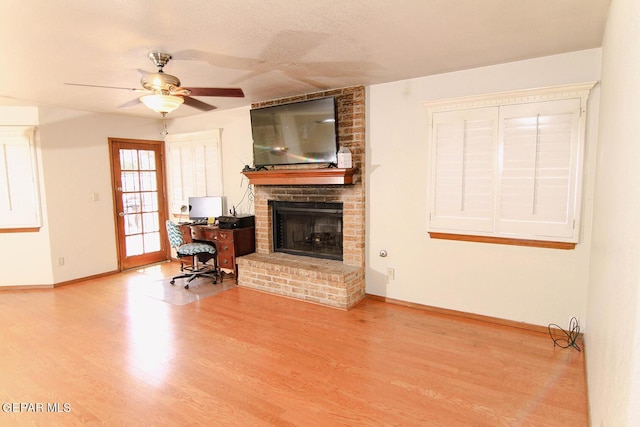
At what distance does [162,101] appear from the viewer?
2625mm

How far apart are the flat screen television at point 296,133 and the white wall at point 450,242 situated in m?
0.47

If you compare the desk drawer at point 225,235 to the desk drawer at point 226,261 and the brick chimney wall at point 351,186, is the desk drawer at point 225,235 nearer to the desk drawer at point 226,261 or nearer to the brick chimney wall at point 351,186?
the desk drawer at point 226,261

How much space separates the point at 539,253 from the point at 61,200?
596cm

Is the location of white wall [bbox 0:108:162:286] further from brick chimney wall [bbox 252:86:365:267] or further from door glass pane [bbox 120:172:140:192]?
brick chimney wall [bbox 252:86:365:267]

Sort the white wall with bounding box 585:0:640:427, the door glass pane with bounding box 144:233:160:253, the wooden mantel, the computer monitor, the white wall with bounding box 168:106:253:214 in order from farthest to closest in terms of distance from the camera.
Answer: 1. the door glass pane with bounding box 144:233:160:253
2. the computer monitor
3. the white wall with bounding box 168:106:253:214
4. the wooden mantel
5. the white wall with bounding box 585:0:640:427

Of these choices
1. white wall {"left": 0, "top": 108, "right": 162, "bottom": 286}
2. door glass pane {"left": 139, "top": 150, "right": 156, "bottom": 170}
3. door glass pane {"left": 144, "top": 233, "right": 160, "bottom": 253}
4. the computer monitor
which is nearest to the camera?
white wall {"left": 0, "top": 108, "right": 162, "bottom": 286}

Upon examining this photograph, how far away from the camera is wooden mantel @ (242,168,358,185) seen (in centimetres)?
391

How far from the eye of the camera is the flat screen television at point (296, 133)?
400 centimetres

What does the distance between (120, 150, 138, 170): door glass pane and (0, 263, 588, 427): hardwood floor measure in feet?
8.26

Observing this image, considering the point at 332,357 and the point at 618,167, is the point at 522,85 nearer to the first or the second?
the point at 618,167

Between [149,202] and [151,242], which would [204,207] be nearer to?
[149,202]

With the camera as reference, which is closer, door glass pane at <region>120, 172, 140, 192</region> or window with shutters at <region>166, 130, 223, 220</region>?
window with shutters at <region>166, 130, 223, 220</region>

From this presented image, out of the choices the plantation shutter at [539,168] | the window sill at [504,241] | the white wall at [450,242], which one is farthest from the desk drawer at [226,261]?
the plantation shutter at [539,168]

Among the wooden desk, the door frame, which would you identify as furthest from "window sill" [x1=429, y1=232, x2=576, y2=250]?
the door frame
